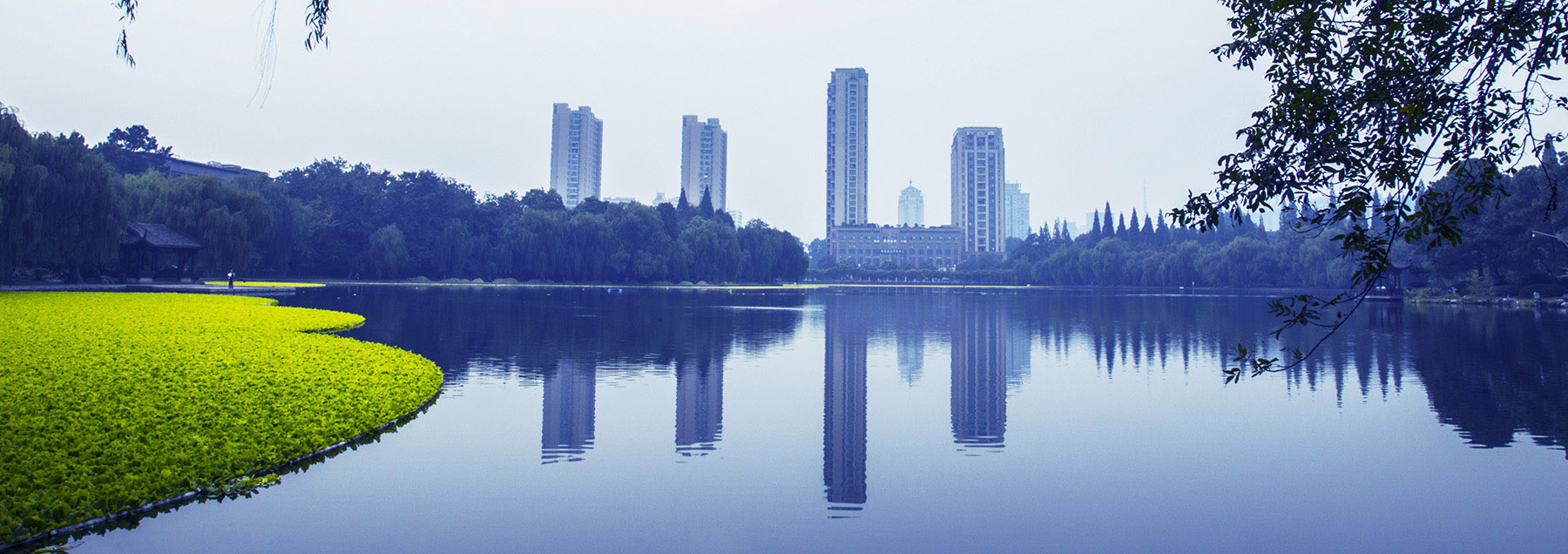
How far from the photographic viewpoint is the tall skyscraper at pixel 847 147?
151 m

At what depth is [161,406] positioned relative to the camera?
737cm

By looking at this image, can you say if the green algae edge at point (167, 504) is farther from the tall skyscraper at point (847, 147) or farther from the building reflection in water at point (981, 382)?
the tall skyscraper at point (847, 147)

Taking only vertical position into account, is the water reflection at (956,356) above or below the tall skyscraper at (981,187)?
below

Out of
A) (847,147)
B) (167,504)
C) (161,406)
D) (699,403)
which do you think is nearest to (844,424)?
(699,403)

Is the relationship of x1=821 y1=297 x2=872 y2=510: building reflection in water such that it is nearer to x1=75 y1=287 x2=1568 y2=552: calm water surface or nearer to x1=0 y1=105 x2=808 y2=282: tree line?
x1=75 y1=287 x2=1568 y2=552: calm water surface

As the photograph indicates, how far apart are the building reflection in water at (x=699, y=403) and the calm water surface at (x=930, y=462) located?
2.1 inches

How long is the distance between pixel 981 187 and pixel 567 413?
16907 cm

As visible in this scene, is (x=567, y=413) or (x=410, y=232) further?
(x=410, y=232)

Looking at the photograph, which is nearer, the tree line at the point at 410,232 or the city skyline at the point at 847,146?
the tree line at the point at 410,232

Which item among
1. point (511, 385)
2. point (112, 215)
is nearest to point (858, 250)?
point (112, 215)

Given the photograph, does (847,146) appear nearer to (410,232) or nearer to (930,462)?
(410,232)

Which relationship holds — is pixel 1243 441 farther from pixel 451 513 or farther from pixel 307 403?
pixel 307 403

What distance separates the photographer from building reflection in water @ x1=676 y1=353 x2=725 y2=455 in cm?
769

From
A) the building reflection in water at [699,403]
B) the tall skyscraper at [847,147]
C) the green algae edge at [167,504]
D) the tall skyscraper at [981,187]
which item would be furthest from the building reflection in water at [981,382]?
the tall skyscraper at [981,187]
